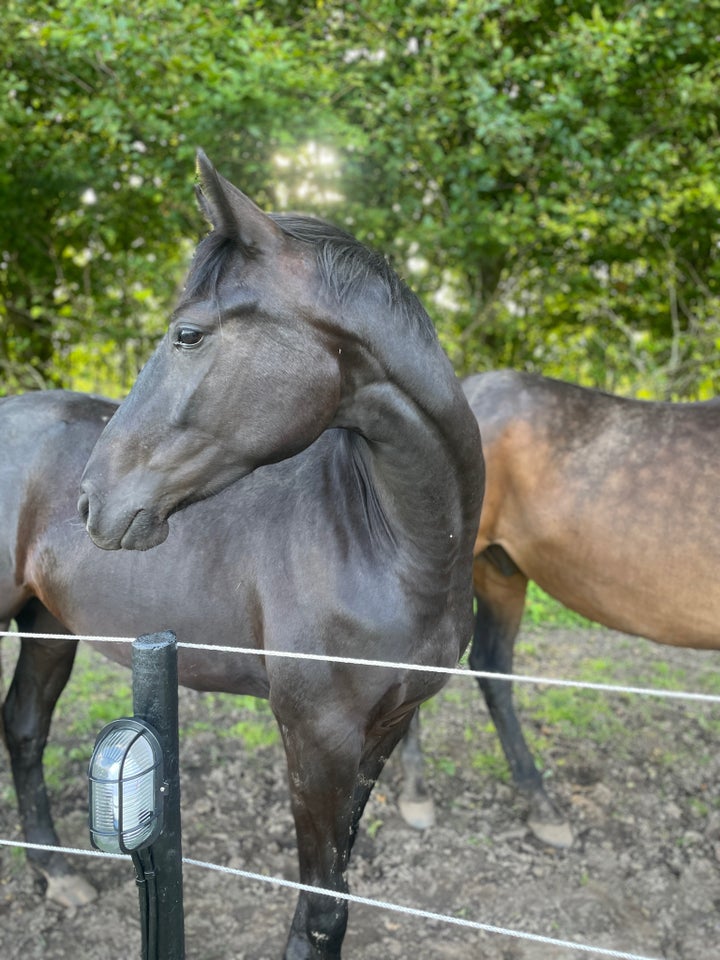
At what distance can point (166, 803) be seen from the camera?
139 cm

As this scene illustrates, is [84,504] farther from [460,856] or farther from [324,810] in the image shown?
[460,856]

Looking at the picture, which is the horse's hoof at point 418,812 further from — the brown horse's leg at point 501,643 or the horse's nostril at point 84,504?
the horse's nostril at point 84,504

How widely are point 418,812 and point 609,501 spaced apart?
154 cm

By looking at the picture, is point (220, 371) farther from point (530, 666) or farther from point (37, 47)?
point (37, 47)

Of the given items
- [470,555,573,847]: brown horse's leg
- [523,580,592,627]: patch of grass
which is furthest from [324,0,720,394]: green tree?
[470,555,573,847]: brown horse's leg

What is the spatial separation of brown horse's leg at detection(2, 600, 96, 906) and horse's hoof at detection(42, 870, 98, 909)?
0.21 ft

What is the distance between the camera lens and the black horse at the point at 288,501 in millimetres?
1587

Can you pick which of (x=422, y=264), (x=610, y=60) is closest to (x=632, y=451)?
(x=610, y=60)

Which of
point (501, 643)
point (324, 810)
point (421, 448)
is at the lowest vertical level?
point (501, 643)

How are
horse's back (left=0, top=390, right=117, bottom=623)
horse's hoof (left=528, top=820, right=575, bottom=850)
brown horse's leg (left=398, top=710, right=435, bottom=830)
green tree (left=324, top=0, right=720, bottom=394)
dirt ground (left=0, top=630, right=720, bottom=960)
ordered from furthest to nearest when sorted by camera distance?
green tree (left=324, top=0, right=720, bottom=394) → brown horse's leg (left=398, top=710, right=435, bottom=830) → horse's hoof (left=528, top=820, right=575, bottom=850) → dirt ground (left=0, top=630, right=720, bottom=960) → horse's back (left=0, top=390, right=117, bottom=623)

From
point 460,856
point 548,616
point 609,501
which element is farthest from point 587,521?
point 548,616

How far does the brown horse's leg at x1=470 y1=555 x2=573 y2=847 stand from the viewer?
3471 millimetres

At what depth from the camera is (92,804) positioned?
4.35 feet

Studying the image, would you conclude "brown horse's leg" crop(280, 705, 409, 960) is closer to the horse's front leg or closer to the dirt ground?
the horse's front leg
